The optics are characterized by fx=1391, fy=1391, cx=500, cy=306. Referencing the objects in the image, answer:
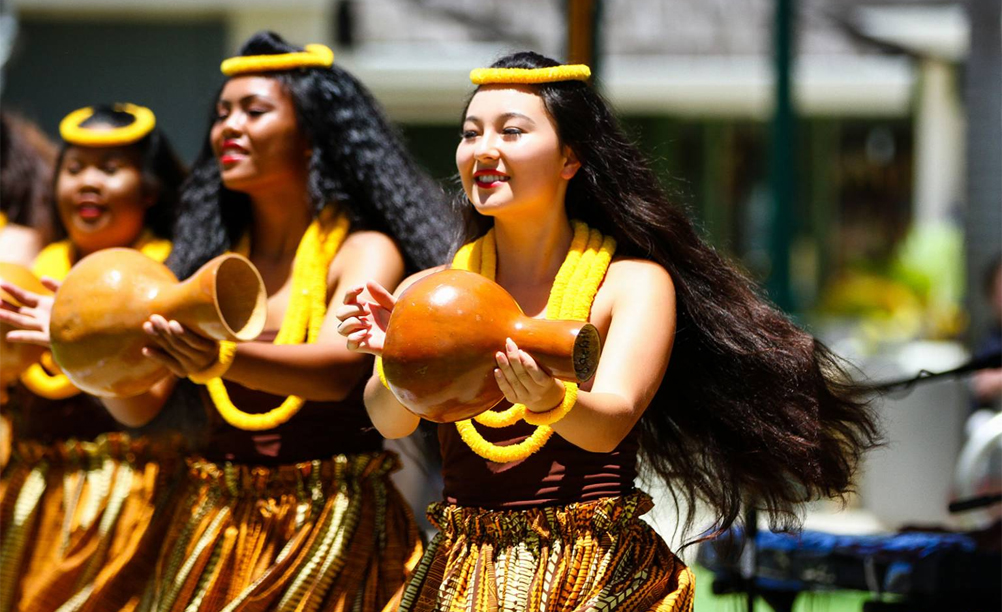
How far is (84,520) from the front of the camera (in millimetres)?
3713

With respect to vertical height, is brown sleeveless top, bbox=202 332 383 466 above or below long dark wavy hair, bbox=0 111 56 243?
below

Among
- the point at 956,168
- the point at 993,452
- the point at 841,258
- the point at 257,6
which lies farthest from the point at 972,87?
the point at 841,258

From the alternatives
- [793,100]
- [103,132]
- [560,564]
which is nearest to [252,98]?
[103,132]

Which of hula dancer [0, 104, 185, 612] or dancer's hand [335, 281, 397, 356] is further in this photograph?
hula dancer [0, 104, 185, 612]

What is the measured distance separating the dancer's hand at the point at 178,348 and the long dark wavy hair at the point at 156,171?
1.17 m

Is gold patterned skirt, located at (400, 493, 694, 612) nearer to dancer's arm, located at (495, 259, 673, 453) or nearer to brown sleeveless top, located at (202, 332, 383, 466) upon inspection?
dancer's arm, located at (495, 259, 673, 453)

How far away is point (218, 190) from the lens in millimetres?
3482

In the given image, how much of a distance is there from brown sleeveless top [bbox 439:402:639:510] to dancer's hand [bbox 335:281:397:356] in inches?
12.6

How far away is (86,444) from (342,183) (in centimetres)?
115

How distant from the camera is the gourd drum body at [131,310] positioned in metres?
2.67

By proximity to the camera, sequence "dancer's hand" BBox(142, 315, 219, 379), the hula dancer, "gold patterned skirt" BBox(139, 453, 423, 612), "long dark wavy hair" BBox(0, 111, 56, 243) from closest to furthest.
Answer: "dancer's hand" BBox(142, 315, 219, 379), "gold patterned skirt" BBox(139, 453, 423, 612), the hula dancer, "long dark wavy hair" BBox(0, 111, 56, 243)

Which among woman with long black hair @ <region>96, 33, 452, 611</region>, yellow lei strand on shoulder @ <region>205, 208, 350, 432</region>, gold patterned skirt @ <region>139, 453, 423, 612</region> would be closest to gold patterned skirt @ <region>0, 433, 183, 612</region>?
woman with long black hair @ <region>96, 33, 452, 611</region>

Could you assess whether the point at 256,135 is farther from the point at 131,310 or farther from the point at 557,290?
the point at 557,290

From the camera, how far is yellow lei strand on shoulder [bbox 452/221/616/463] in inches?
102
